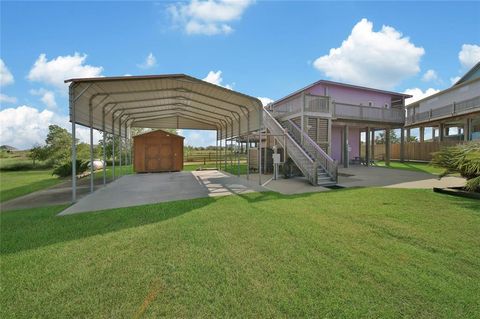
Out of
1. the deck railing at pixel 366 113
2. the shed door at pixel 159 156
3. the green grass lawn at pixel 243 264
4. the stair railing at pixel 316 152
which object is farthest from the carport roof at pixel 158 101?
the deck railing at pixel 366 113

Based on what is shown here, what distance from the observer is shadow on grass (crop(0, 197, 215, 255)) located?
3875 millimetres

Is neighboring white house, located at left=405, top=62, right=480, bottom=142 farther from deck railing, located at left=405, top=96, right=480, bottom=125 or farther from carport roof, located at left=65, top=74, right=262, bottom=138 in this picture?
carport roof, located at left=65, top=74, right=262, bottom=138

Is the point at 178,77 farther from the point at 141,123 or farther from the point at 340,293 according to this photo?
the point at 141,123

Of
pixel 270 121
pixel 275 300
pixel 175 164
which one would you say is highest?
pixel 270 121

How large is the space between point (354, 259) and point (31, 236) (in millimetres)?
5415

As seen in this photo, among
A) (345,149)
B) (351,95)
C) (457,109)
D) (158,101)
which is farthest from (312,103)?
(457,109)

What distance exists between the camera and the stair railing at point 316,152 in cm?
979

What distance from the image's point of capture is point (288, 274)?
9.02 feet

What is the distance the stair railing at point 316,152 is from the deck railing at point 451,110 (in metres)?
15.3

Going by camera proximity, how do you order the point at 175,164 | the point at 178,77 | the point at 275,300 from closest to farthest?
the point at 275,300 < the point at 178,77 < the point at 175,164

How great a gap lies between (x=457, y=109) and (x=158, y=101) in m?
23.7

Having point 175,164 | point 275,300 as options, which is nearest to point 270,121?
point 175,164

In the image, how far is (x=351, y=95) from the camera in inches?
714

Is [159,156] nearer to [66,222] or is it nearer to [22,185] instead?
[22,185]
